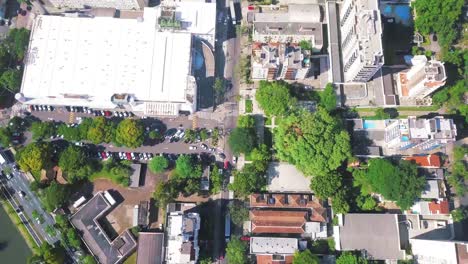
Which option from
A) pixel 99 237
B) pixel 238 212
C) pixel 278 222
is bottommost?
pixel 99 237

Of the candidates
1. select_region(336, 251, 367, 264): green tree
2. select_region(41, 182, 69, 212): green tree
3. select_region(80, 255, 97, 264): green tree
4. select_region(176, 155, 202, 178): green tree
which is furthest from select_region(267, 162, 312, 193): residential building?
select_region(41, 182, 69, 212): green tree

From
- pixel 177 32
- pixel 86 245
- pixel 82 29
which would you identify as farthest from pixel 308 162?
pixel 82 29

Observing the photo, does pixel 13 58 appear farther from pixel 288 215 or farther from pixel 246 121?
pixel 288 215

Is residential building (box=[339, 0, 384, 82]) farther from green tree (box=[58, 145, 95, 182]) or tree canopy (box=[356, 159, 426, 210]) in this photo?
green tree (box=[58, 145, 95, 182])

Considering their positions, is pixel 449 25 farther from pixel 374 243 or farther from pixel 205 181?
pixel 205 181

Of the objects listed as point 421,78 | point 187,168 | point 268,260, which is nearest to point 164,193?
point 187,168
